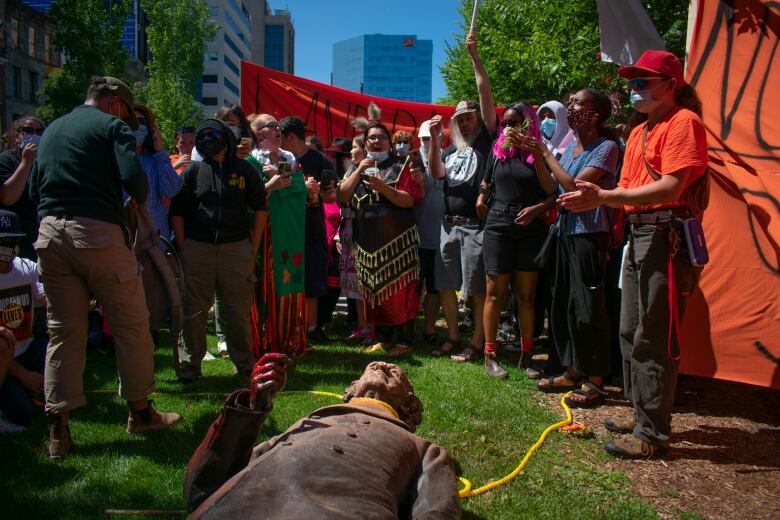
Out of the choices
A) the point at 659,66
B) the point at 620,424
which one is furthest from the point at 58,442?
the point at 659,66

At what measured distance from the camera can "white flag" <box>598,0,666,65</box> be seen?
549cm

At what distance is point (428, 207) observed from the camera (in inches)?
254

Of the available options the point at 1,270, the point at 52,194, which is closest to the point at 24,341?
the point at 1,270

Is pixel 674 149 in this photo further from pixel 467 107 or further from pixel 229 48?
pixel 229 48

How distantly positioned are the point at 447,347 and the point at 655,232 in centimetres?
284

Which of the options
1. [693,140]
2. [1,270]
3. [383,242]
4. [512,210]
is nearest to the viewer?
[693,140]

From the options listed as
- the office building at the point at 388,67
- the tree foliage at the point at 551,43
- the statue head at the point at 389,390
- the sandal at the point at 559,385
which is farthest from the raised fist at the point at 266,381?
the office building at the point at 388,67

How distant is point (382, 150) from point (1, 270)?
11.0 feet

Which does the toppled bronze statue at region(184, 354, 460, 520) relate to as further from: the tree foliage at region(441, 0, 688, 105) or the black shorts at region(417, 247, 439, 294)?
the tree foliage at region(441, 0, 688, 105)

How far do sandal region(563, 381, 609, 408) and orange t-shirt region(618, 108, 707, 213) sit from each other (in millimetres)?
1551

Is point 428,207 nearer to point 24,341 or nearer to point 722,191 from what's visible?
point 722,191

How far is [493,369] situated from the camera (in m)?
5.21

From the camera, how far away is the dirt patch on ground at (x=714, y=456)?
3.15m

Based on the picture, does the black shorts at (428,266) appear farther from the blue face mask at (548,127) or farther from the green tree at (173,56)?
the green tree at (173,56)
